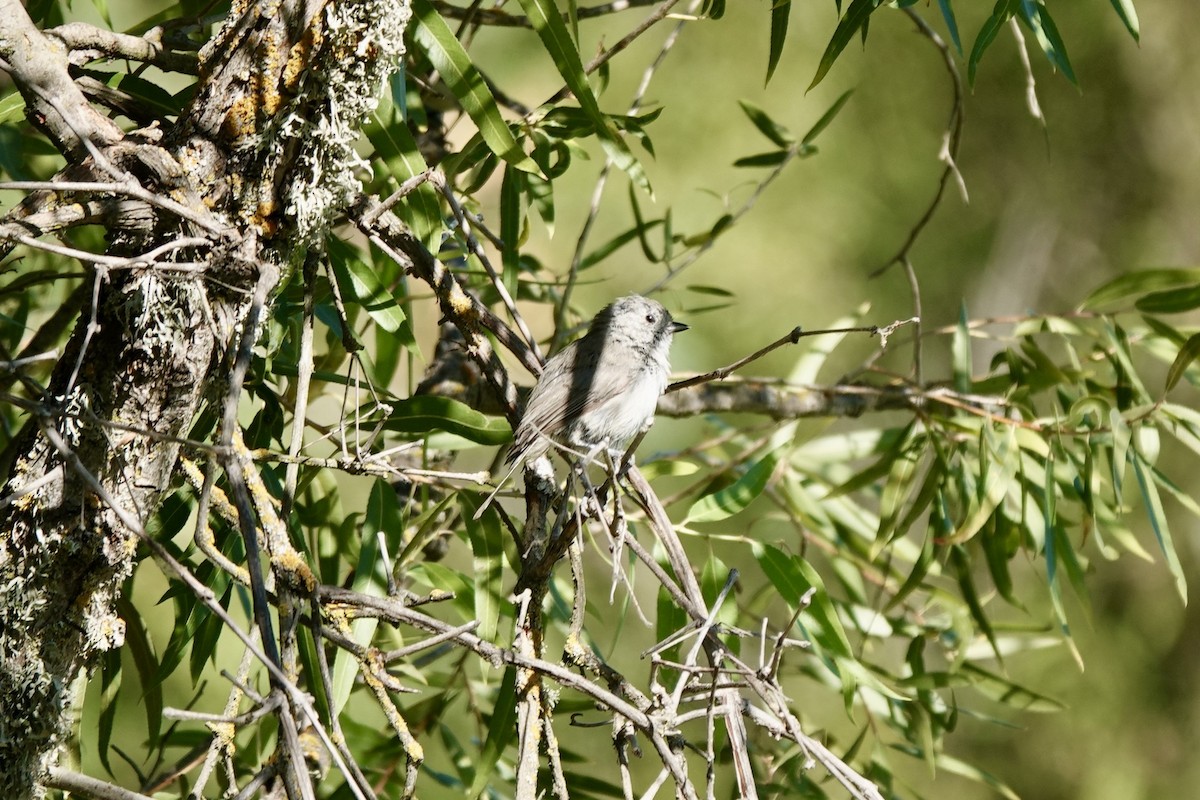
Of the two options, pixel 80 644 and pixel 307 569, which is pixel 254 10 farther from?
pixel 80 644

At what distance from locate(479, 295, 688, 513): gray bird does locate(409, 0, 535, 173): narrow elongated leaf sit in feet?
3.19

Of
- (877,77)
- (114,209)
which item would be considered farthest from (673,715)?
(877,77)

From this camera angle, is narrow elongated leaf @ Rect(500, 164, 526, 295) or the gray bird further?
the gray bird

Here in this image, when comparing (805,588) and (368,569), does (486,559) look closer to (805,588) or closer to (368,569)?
(368,569)

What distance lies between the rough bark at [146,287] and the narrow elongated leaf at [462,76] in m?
0.32

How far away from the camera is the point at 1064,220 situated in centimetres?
658

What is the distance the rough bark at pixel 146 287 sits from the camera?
4.64 feet

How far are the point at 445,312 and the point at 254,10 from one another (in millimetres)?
607

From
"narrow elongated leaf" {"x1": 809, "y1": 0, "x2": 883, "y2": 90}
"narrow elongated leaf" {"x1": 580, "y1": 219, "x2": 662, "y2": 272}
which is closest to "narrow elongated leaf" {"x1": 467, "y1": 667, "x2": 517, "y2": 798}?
"narrow elongated leaf" {"x1": 809, "y1": 0, "x2": 883, "y2": 90}

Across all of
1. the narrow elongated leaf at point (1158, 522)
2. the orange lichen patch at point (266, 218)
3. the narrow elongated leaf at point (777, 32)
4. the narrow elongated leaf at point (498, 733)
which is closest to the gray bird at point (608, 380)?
the narrow elongated leaf at point (498, 733)

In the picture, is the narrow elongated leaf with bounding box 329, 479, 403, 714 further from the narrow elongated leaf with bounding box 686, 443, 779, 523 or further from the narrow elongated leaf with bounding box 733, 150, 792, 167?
the narrow elongated leaf with bounding box 733, 150, 792, 167

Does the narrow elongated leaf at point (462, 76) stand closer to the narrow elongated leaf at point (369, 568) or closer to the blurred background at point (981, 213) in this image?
the narrow elongated leaf at point (369, 568)

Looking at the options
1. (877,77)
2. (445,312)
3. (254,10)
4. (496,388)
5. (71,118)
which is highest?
(877,77)

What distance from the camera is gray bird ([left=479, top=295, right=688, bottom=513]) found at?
2.96 meters
